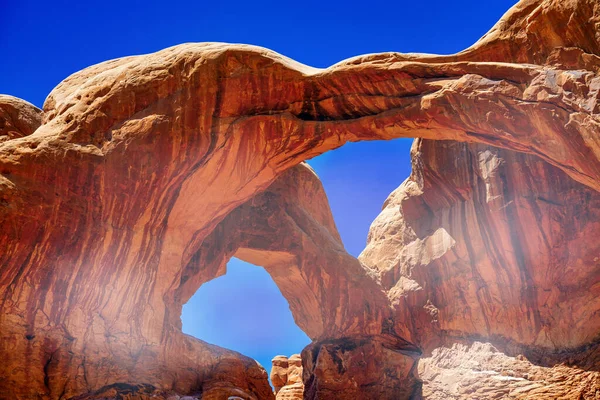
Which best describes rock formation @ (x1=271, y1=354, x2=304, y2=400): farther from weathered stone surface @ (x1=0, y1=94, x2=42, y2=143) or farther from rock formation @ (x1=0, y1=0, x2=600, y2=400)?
weathered stone surface @ (x1=0, y1=94, x2=42, y2=143)

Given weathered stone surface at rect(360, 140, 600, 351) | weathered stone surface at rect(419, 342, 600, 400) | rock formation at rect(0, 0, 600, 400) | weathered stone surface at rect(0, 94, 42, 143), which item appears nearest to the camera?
rock formation at rect(0, 0, 600, 400)

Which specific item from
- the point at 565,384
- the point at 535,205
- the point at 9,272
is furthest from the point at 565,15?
the point at 9,272

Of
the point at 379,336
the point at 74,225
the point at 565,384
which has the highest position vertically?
the point at 74,225

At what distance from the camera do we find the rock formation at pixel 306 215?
1291cm

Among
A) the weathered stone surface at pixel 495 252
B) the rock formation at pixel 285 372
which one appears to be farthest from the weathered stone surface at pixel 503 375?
the rock formation at pixel 285 372

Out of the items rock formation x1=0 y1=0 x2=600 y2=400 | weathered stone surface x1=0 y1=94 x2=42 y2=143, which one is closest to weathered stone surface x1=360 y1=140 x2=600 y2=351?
rock formation x1=0 y1=0 x2=600 y2=400

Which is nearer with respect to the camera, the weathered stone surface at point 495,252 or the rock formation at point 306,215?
the rock formation at point 306,215

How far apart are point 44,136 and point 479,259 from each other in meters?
12.6

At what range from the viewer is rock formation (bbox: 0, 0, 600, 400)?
42.3ft

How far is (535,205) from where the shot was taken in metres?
16.7

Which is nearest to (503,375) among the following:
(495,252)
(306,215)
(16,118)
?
(495,252)

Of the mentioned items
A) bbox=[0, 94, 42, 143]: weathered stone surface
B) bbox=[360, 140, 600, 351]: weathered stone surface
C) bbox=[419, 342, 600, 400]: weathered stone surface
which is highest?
bbox=[0, 94, 42, 143]: weathered stone surface

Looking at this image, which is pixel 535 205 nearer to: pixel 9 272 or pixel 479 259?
pixel 479 259

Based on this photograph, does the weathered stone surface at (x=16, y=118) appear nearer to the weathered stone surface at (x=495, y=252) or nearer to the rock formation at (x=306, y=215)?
the rock formation at (x=306, y=215)
